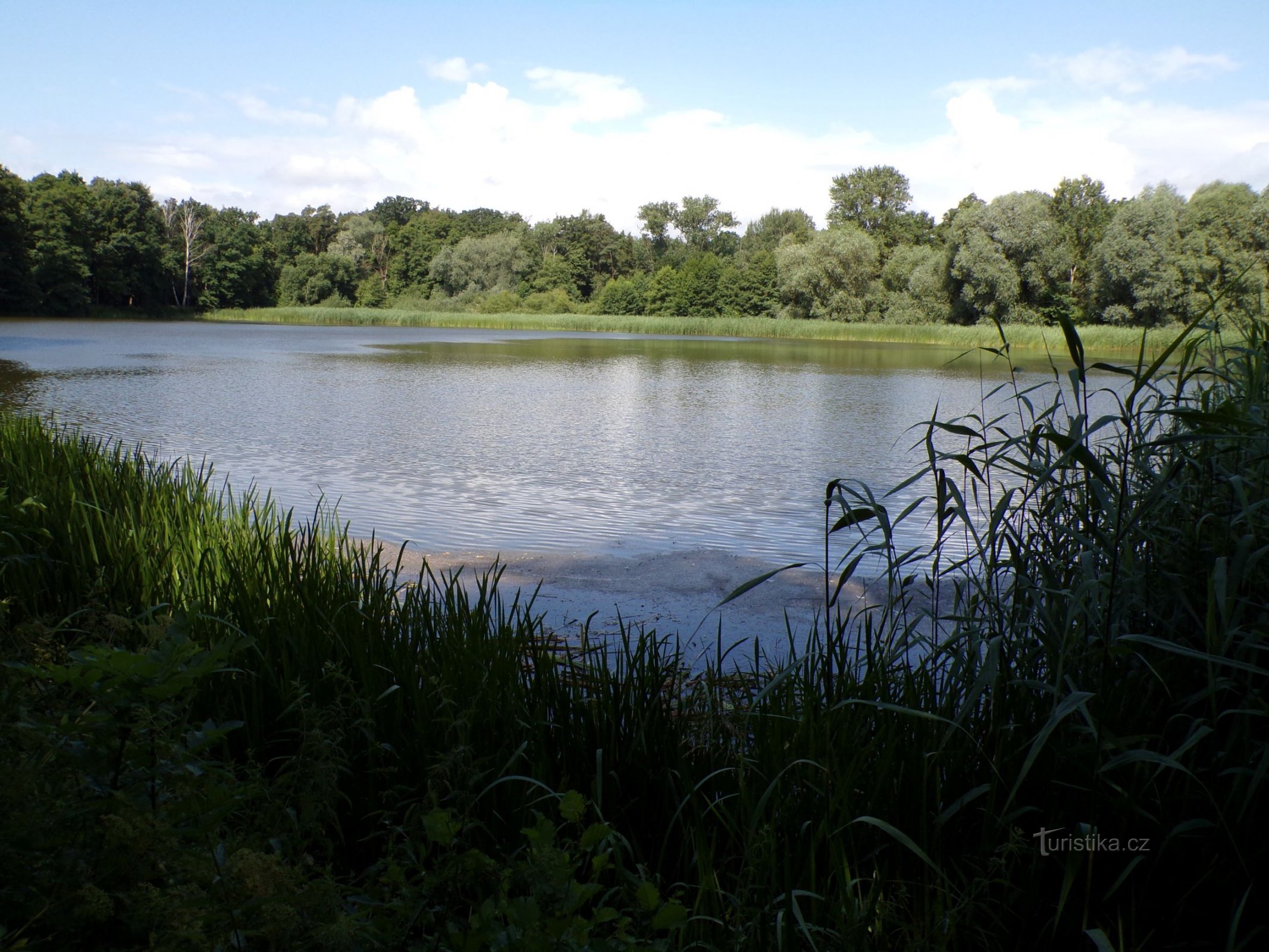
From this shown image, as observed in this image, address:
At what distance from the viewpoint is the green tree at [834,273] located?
44625mm

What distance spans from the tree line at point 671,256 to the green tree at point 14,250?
0.31ft

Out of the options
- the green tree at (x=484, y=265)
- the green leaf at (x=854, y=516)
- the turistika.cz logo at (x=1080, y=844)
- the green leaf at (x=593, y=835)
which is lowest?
the turistika.cz logo at (x=1080, y=844)

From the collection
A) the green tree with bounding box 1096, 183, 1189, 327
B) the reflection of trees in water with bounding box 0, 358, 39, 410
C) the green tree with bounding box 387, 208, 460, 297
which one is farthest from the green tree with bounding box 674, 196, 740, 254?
the reflection of trees in water with bounding box 0, 358, 39, 410

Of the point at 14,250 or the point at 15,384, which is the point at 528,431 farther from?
the point at 14,250

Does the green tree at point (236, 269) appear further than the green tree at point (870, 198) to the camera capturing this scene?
No

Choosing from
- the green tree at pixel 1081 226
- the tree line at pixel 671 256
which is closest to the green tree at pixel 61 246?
the tree line at pixel 671 256

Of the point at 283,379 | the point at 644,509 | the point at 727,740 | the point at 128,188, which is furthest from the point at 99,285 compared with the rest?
the point at 727,740

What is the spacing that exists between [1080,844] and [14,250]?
1919 inches

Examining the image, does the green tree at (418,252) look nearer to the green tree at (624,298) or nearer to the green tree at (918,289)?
the green tree at (624,298)

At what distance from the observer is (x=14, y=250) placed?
4103 cm

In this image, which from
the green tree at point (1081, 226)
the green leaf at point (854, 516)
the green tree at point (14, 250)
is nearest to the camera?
the green leaf at point (854, 516)

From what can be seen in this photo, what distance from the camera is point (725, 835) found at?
1.97 meters

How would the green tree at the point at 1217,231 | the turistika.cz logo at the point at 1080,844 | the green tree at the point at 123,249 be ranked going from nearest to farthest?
the turistika.cz logo at the point at 1080,844 → the green tree at the point at 1217,231 → the green tree at the point at 123,249

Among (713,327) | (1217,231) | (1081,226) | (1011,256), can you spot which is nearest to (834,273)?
(713,327)
